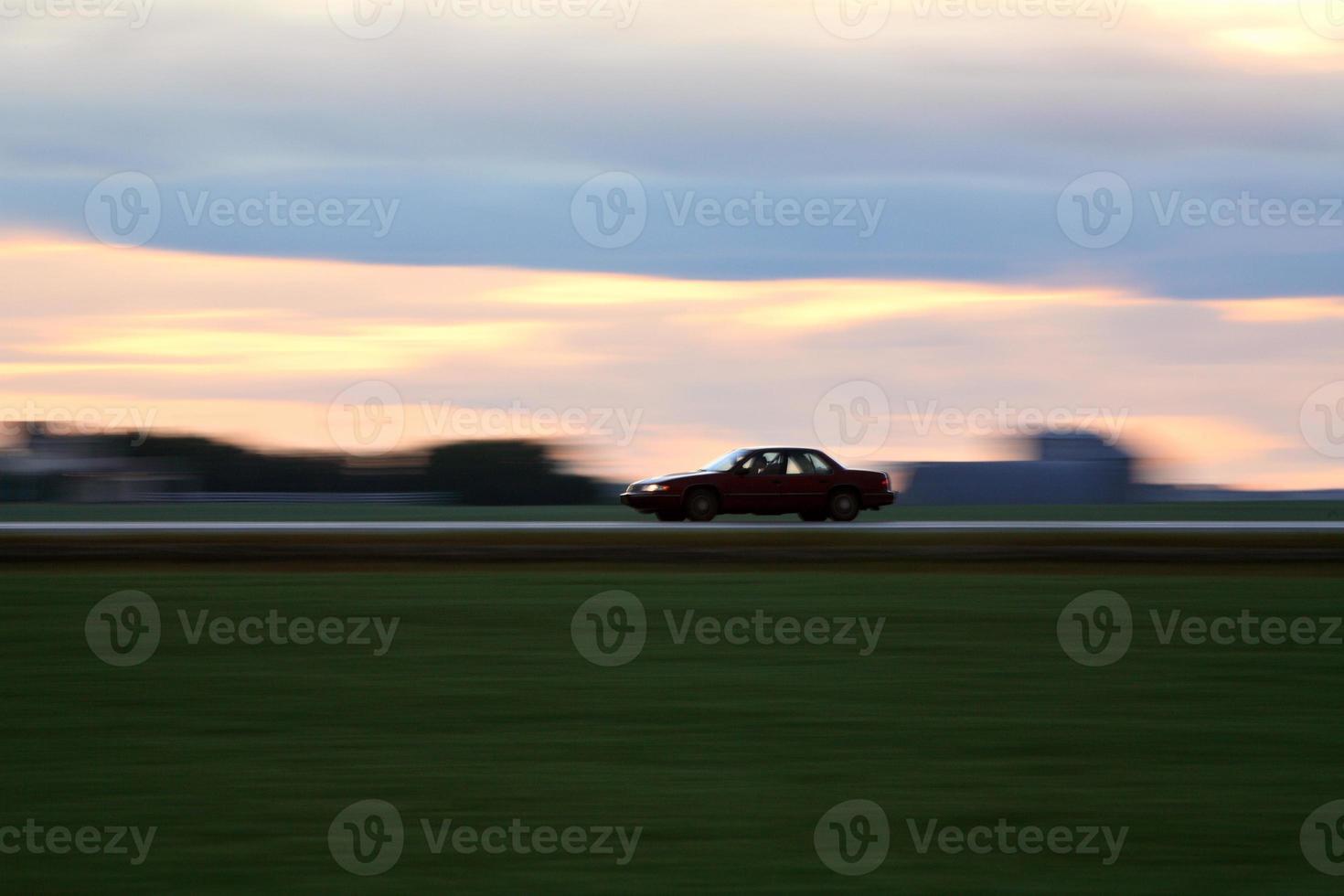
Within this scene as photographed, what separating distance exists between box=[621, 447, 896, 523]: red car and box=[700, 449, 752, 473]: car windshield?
15mm

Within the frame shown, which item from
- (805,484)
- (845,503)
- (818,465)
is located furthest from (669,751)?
(845,503)

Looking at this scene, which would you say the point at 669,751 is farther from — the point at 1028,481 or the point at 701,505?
the point at 1028,481

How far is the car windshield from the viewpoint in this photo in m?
25.1

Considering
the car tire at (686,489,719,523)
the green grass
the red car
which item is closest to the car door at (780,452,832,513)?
the red car

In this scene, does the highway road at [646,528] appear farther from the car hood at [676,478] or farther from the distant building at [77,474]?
the distant building at [77,474]

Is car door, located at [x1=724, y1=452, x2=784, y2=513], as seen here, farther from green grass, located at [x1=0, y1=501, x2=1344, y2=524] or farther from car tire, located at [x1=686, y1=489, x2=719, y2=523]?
green grass, located at [x1=0, y1=501, x2=1344, y2=524]

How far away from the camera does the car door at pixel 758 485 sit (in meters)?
25.0

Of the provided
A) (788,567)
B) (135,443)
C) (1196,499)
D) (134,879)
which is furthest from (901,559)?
(135,443)

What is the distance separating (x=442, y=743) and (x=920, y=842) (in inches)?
122

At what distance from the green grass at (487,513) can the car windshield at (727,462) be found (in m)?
1.99

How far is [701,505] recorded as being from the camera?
2506cm

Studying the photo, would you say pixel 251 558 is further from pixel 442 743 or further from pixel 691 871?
pixel 691 871

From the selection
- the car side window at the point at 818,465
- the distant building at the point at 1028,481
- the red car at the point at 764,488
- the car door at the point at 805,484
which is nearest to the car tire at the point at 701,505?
the red car at the point at 764,488

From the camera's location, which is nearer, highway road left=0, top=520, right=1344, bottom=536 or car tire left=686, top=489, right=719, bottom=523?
highway road left=0, top=520, right=1344, bottom=536
